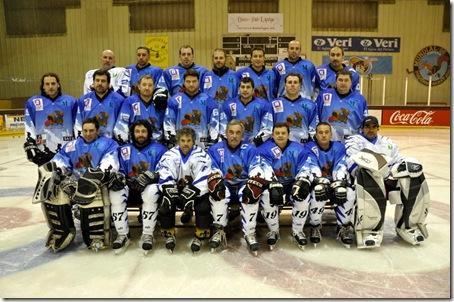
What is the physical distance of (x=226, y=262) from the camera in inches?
119

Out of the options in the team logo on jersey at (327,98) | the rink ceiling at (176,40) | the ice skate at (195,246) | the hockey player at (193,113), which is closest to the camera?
the ice skate at (195,246)

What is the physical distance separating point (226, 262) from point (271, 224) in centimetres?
51

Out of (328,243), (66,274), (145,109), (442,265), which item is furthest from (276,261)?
(145,109)

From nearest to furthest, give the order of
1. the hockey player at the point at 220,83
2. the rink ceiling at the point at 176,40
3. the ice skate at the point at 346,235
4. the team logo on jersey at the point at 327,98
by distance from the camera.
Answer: the ice skate at the point at 346,235, the team logo on jersey at the point at 327,98, the hockey player at the point at 220,83, the rink ceiling at the point at 176,40

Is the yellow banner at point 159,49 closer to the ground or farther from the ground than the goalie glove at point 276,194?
farther from the ground

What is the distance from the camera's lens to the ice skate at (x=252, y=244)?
10.4ft

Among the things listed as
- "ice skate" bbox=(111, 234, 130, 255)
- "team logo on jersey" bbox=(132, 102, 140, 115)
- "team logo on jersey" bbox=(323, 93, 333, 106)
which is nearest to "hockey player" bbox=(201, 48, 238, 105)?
"team logo on jersey" bbox=(132, 102, 140, 115)

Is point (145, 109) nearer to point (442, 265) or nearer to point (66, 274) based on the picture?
point (66, 274)

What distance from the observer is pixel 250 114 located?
3799mm

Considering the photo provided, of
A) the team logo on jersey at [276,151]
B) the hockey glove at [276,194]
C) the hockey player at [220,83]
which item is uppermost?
the hockey player at [220,83]

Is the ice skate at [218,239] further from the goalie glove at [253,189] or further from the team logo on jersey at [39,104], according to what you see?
the team logo on jersey at [39,104]

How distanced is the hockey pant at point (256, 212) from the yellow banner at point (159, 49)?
1135 centimetres

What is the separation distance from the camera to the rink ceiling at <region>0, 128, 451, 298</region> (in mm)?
2568

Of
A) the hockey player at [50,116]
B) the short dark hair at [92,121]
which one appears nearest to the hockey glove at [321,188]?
the short dark hair at [92,121]
